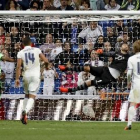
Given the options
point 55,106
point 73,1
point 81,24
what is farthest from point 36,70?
point 73,1

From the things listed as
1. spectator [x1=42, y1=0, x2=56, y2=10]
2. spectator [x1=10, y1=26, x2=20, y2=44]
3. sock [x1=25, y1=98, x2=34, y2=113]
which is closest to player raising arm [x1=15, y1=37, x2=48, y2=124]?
sock [x1=25, y1=98, x2=34, y2=113]

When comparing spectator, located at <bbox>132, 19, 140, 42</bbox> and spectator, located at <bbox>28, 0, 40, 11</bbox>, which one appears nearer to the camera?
spectator, located at <bbox>132, 19, 140, 42</bbox>

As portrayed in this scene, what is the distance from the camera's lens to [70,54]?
20125 mm

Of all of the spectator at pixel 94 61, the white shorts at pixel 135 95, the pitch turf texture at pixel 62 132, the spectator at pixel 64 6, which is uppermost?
the spectator at pixel 64 6

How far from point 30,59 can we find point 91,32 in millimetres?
3813

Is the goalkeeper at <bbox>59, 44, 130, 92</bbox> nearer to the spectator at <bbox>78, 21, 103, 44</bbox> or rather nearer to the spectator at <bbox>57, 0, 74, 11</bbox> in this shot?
the spectator at <bbox>78, 21, 103, 44</bbox>

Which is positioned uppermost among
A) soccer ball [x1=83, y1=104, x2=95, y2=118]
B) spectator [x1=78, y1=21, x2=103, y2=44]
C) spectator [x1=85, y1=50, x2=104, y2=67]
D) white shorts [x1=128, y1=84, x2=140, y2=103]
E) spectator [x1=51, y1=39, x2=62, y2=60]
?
spectator [x1=78, y1=21, x2=103, y2=44]

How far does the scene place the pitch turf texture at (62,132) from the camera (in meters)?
13.3

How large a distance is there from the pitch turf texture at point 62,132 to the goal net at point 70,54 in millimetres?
2204

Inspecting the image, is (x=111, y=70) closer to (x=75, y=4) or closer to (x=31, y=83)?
(x=31, y=83)

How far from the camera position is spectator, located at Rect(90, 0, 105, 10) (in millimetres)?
23125

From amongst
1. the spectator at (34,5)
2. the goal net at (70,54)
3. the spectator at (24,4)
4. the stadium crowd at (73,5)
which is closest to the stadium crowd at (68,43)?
the goal net at (70,54)

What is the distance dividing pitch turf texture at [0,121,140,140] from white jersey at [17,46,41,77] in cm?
130

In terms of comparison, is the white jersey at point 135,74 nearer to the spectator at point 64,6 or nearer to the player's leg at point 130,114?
the player's leg at point 130,114
